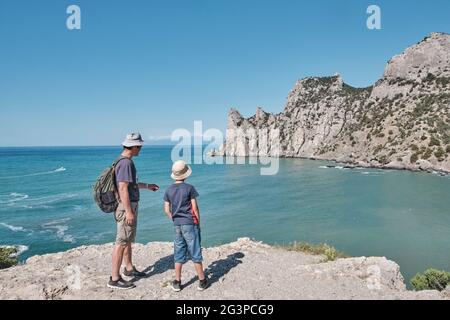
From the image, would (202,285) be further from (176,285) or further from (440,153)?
(440,153)

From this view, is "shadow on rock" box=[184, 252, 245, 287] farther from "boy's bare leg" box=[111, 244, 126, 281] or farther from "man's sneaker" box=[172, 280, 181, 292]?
"boy's bare leg" box=[111, 244, 126, 281]

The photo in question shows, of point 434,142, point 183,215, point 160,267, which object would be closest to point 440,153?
point 434,142

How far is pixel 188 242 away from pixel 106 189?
189 cm

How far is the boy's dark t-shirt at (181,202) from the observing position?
638 centimetres

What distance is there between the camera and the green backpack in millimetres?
6293

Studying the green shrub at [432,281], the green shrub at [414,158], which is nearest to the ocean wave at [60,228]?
the green shrub at [432,281]

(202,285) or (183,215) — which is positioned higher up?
(183,215)

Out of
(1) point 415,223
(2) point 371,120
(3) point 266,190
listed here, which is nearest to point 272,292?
(1) point 415,223

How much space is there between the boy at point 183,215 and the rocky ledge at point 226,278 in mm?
663

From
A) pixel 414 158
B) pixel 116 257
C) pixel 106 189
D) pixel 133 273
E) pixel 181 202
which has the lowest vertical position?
pixel 414 158

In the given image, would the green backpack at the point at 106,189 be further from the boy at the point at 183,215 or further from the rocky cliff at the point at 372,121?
the rocky cliff at the point at 372,121

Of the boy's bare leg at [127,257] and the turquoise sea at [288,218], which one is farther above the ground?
the boy's bare leg at [127,257]

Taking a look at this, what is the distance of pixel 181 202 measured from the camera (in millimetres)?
6363

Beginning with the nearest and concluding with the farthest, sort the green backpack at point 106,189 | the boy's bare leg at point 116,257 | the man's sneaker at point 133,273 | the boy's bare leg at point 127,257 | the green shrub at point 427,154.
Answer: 1. the green backpack at point 106,189
2. the boy's bare leg at point 116,257
3. the boy's bare leg at point 127,257
4. the man's sneaker at point 133,273
5. the green shrub at point 427,154
